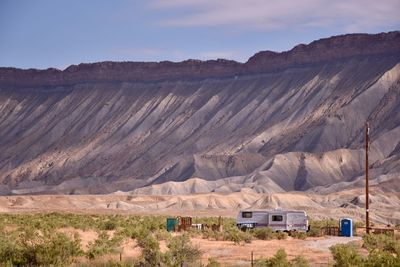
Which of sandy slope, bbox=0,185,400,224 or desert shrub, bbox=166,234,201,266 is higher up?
sandy slope, bbox=0,185,400,224

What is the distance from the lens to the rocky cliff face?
366 feet

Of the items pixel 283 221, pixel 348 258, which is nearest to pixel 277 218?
pixel 283 221

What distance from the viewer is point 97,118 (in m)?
147

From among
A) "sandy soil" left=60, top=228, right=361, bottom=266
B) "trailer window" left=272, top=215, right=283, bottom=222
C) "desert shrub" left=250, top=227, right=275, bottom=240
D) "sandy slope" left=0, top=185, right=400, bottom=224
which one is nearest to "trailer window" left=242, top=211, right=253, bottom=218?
"trailer window" left=272, top=215, right=283, bottom=222

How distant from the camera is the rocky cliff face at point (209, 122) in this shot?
112m

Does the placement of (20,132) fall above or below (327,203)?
above

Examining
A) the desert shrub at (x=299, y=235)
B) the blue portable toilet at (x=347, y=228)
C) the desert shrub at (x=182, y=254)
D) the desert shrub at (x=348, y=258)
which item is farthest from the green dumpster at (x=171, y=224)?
the desert shrub at (x=348, y=258)

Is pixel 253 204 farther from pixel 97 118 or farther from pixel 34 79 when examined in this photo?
pixel 34 79

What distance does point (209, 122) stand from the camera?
440 ft

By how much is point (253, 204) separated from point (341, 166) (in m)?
22.5

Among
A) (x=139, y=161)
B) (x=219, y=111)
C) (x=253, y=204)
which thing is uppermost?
(x=219, y=111)

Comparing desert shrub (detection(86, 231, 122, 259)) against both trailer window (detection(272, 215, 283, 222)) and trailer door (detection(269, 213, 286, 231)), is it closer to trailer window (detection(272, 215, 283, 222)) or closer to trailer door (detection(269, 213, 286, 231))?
trailer door (detection(269, 213, 286, 231))

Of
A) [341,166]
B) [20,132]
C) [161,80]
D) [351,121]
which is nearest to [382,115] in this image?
[351,121]

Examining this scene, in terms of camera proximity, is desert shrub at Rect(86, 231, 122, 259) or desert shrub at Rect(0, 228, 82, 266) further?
desert shrub at Rect(86, 231, 122, 259)
